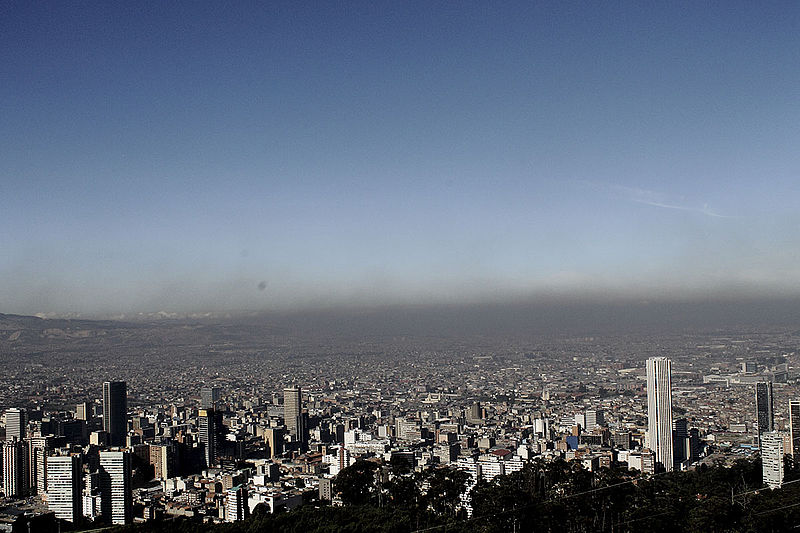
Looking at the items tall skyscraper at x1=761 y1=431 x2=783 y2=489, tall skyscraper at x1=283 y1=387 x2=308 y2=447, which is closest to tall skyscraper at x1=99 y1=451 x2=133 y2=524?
tall skyscraper at x1=283 y1=387 x2=308 y2=447

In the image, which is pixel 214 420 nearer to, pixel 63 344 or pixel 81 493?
pixel 81 493

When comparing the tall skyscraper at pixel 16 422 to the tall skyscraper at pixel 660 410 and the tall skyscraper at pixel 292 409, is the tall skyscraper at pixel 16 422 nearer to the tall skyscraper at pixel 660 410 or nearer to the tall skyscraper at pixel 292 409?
the tall skyscraper at pixel 292 409

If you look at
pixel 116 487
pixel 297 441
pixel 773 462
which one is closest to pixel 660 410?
pixel 773 462

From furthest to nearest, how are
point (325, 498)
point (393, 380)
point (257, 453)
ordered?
1. point (393, 380)
2. point (257, 453)
3. point (325, 498)

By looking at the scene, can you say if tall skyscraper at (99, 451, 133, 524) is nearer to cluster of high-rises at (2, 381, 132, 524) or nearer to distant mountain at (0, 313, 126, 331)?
cluster of high-rises at (2, 381, 132, 524)

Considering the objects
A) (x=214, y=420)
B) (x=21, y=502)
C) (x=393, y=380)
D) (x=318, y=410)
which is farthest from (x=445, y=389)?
(x=21, y=502)
